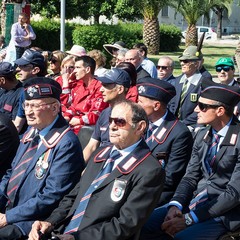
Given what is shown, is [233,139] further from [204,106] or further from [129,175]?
[129,175]

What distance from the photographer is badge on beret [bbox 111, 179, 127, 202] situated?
3896mm

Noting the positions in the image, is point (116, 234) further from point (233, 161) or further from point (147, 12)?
point (147, 12)

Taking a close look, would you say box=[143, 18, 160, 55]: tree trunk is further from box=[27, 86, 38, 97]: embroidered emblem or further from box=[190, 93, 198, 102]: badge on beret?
box=[27, 86, 38, 97]: embroidered emblem

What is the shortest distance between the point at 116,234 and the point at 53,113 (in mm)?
1411

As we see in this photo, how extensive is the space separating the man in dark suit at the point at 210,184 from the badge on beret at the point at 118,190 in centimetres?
78

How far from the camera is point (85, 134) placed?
6.50m

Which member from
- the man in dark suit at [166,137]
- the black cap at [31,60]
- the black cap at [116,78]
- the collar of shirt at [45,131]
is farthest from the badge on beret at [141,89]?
the black cap at [31,60]

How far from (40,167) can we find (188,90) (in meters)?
3.81

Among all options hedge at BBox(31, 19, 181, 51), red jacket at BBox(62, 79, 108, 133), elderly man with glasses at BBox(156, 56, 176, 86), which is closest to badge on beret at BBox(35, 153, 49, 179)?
red jacket at BBox(62, 79, 108, 133)

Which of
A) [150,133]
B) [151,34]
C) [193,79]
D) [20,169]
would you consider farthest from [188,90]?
[151,34]

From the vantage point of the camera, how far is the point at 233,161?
4598 mm

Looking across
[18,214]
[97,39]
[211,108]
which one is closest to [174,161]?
[211,108]

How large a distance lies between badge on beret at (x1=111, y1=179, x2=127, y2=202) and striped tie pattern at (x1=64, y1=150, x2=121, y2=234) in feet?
0.62

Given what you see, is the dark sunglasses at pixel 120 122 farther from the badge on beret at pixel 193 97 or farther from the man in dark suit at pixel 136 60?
the man in dark suit at pixel 136 60
